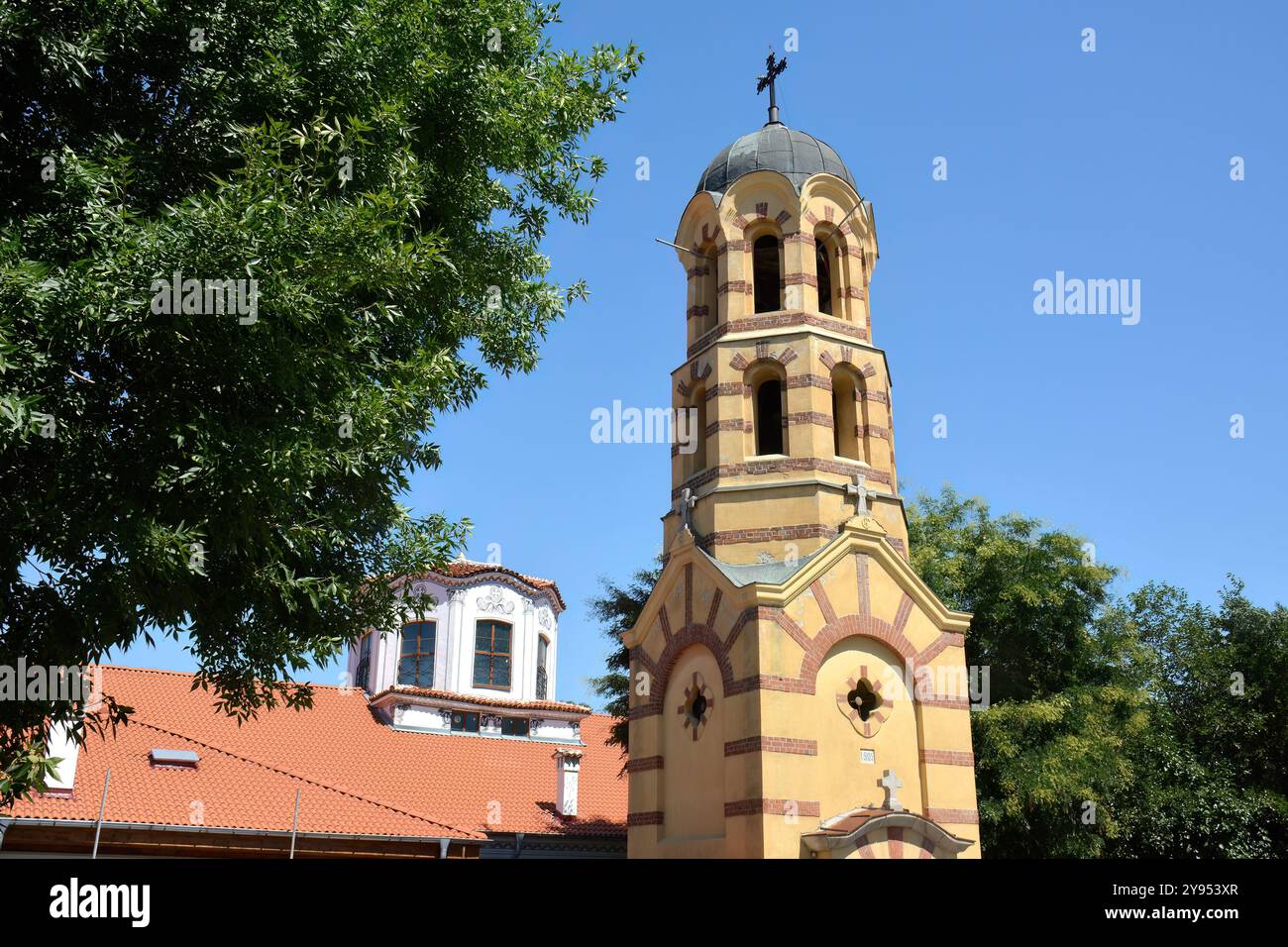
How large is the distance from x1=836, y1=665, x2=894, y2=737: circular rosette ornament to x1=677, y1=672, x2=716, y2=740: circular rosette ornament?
2.00 metres

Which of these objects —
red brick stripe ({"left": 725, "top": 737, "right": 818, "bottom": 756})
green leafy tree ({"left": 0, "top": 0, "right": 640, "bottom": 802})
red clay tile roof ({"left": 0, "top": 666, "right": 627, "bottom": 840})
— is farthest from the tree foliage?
green leafy tree ({"left": 0, "top": 0, "right": 640, "bottom": 802})

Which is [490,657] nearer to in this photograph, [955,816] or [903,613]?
[903,613]

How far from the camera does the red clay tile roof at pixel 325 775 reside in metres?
19.8

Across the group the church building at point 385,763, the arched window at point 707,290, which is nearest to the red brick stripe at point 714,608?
the church building at point 385,763

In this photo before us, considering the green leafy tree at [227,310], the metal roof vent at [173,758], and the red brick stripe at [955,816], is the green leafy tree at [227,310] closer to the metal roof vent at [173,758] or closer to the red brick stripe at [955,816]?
the red brick stripe at [955,816]

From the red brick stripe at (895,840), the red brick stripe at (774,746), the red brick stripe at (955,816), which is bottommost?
the red brick stripe at (895,840)

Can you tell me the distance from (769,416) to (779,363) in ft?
3.38

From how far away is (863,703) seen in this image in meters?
16.2

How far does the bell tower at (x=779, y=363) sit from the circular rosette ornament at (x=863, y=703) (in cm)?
219

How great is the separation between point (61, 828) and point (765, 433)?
46.0 feet
